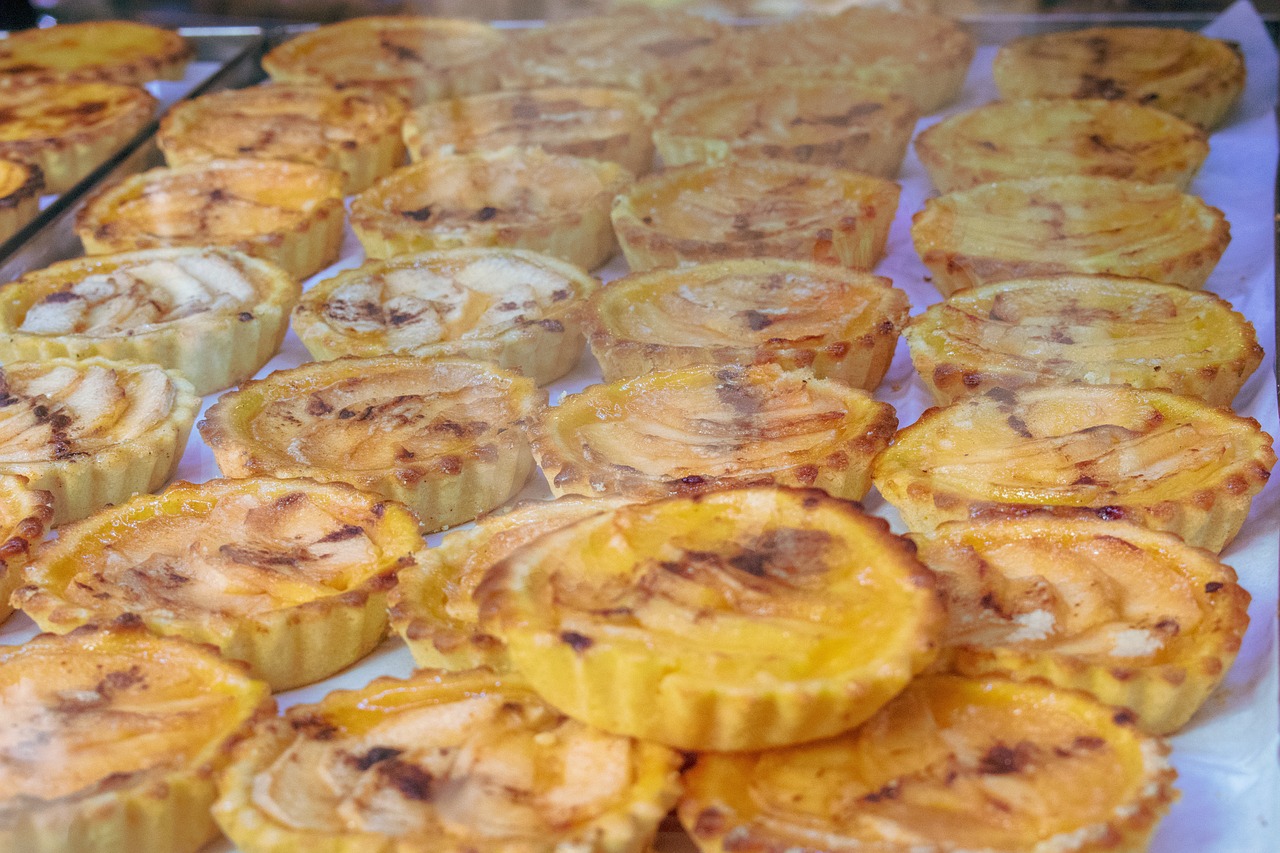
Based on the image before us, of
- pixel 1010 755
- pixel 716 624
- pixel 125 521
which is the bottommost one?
pixel 125 521

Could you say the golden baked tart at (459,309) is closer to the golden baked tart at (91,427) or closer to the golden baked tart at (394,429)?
the golden baked tart at (394,429)

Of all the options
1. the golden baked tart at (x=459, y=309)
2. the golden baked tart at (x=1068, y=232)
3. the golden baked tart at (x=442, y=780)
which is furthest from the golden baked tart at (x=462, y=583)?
the golden baked tart at (x=1068, y=232)

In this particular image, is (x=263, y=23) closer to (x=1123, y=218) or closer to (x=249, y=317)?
(x=249, y=317)

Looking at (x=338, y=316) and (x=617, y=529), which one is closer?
(x=617, y=529)

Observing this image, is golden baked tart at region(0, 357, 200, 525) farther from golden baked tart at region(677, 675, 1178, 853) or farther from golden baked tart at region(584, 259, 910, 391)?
golden baked tart at region(677, 675, 1178, 853)

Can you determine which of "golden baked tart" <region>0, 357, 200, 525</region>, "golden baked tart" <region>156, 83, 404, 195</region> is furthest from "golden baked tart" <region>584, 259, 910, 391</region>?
"golden baked tart" <region>156, 83, 404, 195</region>

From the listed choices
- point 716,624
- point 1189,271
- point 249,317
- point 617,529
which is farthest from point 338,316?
point 1189,271

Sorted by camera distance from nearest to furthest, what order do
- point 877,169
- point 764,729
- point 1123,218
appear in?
point 764,729
point 1123,218
point 877,169
